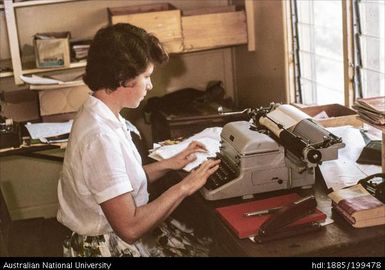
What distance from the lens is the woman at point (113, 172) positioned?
1.99m

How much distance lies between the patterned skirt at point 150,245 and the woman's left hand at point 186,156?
0.23m

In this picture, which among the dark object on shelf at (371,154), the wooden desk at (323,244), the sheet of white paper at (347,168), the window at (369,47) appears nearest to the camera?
the wooden desk at (323,244)

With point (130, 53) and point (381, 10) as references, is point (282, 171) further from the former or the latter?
point (381, 10)

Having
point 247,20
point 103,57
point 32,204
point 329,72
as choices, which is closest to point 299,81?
point 329,72

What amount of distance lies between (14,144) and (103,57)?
154 cm

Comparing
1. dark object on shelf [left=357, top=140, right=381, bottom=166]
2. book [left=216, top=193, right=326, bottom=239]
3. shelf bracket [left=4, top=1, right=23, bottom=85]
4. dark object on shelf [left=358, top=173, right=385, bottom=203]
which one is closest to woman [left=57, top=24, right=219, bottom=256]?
book [left=216, top=193, right=326, bottom=239]

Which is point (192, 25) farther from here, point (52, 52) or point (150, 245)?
point (150, 245)

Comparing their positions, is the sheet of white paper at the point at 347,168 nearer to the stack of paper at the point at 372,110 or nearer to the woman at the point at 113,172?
the stack of paper at the point at 372,110

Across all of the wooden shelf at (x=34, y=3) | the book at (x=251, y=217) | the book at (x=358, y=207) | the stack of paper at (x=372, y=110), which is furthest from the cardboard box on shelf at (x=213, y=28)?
the book at (x=358, y=207)

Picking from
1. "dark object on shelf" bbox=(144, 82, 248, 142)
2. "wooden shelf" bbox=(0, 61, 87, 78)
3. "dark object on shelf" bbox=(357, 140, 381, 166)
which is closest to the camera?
"dark object on shelf" bbox=(357, 140, 381, 166)

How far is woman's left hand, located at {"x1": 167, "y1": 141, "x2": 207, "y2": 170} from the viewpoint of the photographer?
8.27 feet

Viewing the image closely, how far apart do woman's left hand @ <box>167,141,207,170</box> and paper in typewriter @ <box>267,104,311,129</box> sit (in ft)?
1.10

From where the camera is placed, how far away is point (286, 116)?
235cm

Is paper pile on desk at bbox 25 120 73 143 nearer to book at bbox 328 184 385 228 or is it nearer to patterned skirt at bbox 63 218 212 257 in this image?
patterned skirt at bbox 63 218 212 257
